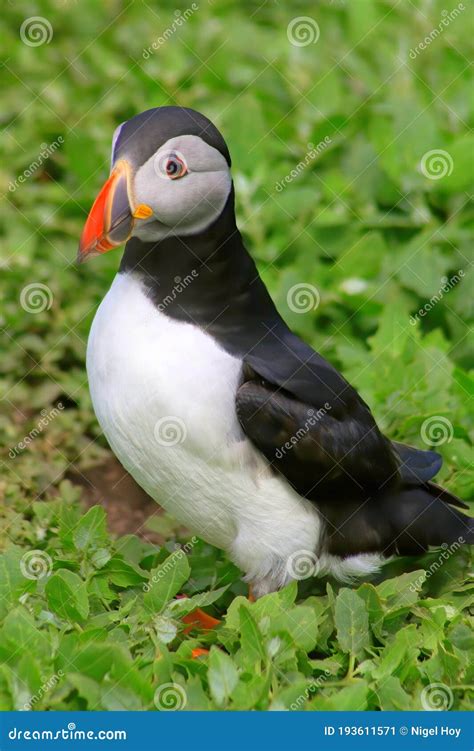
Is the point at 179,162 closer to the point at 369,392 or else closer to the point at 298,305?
the point at 369,392

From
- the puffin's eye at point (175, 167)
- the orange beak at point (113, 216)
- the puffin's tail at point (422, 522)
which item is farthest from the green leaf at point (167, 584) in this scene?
the puffin's eye at point (175, 167)

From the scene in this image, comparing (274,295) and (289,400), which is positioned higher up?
(274,295)

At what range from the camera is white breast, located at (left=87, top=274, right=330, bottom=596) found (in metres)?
4.00

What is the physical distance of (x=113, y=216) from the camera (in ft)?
12.8

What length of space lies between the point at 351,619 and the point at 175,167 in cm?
166

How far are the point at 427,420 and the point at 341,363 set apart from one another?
2.46 feet

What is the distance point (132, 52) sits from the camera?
27.4ft

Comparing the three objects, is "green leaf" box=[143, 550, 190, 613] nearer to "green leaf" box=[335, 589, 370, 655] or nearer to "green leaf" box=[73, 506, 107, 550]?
"green leaf" box=[73, 506, 107, 550]

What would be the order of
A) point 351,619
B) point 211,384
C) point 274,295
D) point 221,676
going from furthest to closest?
point 274,295 → point 351,619 → point 211,384 → point 221,676

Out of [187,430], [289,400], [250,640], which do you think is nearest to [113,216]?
[187,430]

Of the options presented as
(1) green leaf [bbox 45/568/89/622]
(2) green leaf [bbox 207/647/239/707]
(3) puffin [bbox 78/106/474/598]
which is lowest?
(1) green leaf [bbox 45/568/89/622]

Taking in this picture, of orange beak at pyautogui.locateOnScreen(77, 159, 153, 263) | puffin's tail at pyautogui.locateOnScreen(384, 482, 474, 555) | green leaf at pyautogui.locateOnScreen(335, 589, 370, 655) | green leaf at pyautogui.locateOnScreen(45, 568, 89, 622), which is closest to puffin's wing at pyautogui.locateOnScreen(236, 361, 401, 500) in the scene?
puffin's tail at pyautogui.locateOnScreen(384, 482, 474, 555)

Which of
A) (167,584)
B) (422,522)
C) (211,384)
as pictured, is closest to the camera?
(211,384)

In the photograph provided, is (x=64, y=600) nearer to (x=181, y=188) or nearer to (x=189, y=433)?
(x=189, y=433)
